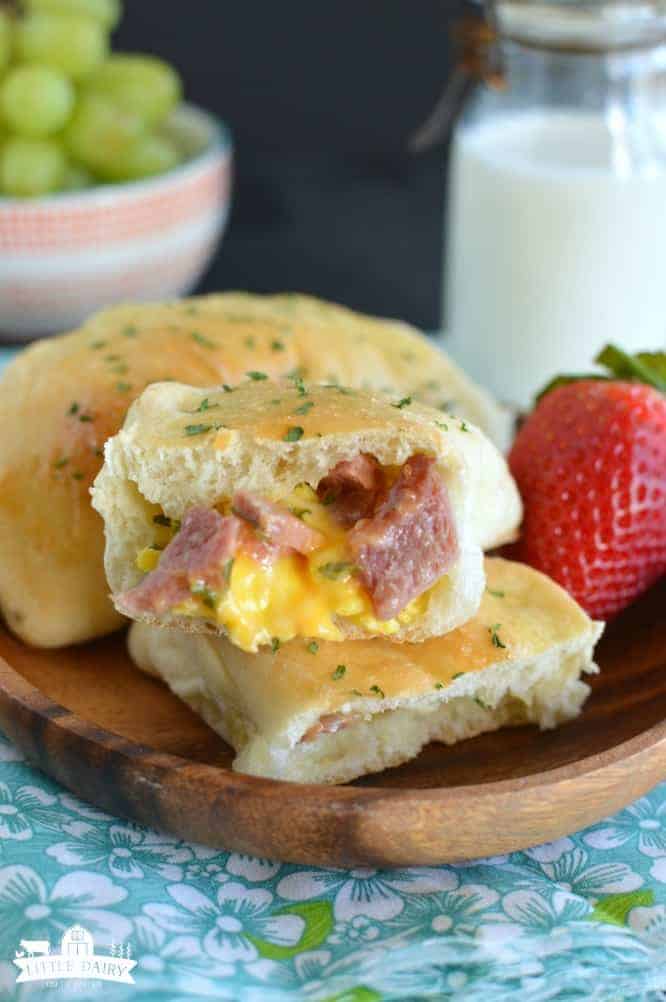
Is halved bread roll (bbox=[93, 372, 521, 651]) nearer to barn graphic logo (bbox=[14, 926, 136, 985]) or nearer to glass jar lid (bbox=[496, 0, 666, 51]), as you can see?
barn graphic logo (bbox=[14, 926, 136, 985])

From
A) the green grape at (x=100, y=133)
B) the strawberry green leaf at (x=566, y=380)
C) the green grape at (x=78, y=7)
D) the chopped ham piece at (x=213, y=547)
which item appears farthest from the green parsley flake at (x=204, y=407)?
the green grape at (x=78, y=7)

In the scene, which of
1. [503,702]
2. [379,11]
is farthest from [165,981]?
[379,11]

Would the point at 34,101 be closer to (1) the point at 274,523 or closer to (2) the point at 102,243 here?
(2) the point at 102,243

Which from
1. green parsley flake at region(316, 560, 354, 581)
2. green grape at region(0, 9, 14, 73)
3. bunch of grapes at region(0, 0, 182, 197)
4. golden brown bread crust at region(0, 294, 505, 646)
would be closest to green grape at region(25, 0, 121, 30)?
bunch of grapes at region(0, 0, 182, 197)

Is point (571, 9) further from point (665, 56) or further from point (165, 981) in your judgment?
point (165, 981)

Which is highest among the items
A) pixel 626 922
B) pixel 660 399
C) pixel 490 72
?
pixel 490 72

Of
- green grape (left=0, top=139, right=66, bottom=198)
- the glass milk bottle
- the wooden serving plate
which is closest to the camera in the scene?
the wooden serving plate
